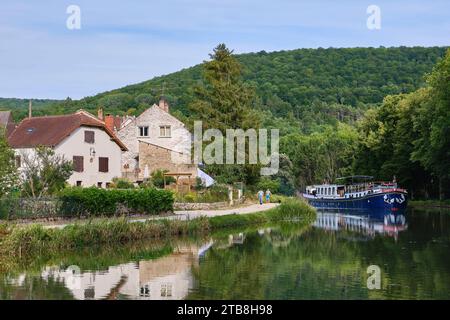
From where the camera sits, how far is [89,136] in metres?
59.5

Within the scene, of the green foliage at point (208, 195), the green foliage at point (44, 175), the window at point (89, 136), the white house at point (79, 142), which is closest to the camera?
the green foliage at point (44, 175)

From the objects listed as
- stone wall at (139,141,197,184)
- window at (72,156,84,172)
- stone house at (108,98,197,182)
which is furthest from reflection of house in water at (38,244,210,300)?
stone house at (108,98,197,182)

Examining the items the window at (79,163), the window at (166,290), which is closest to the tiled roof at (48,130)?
the window at (79,163)

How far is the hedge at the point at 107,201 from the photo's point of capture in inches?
1369

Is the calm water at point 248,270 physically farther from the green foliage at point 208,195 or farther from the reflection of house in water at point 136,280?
the green foliage at point 208,195

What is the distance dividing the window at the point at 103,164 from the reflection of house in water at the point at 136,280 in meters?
34.4

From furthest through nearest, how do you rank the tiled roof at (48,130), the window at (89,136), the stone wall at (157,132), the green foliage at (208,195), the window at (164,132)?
the window at (164,132), the stone wall at (157,132), the window at (89,136), the tiled roof at (48,130), the green foliage at (208,195)

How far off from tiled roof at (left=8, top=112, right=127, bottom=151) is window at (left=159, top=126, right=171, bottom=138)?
10.2 meters

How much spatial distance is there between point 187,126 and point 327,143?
1602 inches

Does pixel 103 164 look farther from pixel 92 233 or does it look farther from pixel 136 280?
pixel 136 280

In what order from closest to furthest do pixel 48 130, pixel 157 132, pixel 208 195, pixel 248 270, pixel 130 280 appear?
pixel 130 280, pixel 248 270, pixel 208 195, pixel 48 130, pixel 157 132

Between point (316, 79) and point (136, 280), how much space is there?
103 meters

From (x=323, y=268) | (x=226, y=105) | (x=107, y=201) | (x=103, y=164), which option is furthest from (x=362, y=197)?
(x=323, y=268)
